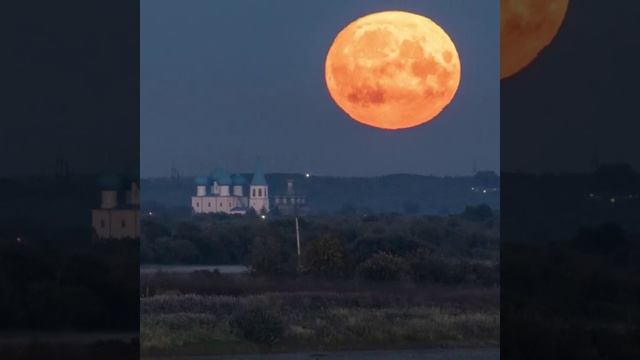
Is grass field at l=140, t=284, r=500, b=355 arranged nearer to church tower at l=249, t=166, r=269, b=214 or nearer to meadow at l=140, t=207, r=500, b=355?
meadow at l=140, t=207, r=500, b=355

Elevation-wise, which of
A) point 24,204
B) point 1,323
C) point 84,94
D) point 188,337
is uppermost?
point 84,94

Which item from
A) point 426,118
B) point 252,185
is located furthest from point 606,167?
point 252,185

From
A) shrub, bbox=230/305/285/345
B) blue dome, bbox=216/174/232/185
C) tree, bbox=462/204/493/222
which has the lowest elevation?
shrub, bbox=230/305/285/345

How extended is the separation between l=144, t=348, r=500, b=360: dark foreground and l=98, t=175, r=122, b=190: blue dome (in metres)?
5.21

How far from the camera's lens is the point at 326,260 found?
19.5 m

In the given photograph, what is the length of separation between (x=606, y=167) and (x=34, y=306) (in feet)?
11.9

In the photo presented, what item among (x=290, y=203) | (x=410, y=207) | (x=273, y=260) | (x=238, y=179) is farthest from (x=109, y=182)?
(x=410, y=207)

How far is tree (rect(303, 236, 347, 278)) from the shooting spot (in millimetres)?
19141

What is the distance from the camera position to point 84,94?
245 inches

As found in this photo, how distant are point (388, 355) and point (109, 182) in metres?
6.11

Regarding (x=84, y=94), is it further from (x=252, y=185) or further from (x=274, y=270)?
(x=252, y=185)

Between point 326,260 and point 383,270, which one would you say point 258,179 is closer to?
point 326,260

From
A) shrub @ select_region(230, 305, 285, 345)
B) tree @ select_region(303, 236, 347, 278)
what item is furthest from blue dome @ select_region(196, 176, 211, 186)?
shrub @ select_region(230, 305, 285, 345)

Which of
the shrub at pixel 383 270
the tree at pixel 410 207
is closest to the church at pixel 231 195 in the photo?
Result: the tree at pixel 410 207
